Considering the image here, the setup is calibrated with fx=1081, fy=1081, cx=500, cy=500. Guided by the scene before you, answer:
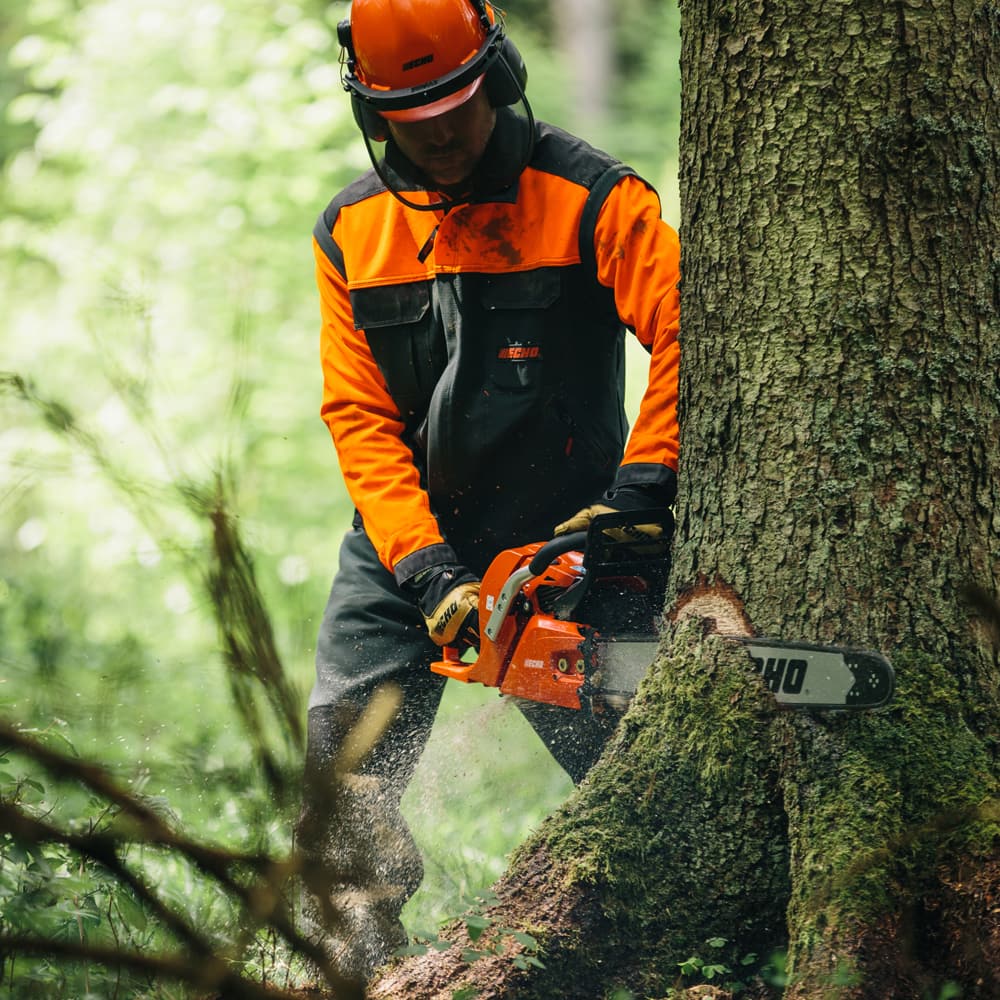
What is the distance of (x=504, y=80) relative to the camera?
2.50m

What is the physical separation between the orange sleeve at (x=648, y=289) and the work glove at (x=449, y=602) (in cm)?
53

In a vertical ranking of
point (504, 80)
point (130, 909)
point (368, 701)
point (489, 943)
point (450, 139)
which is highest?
point (504, 80)

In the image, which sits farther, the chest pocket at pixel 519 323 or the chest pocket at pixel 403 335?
the chest pocket at pixel 403 335

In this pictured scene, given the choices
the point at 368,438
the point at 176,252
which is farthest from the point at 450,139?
the point at 176,252

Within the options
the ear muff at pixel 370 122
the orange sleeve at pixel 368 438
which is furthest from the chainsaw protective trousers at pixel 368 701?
the ear muff at pixel 370 122

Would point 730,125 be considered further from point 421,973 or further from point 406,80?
point 421,973

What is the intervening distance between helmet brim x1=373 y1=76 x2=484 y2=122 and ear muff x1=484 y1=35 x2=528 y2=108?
0.04 metres

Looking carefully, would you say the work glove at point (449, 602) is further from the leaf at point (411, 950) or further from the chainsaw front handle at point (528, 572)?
the leaf at point (411, 950)

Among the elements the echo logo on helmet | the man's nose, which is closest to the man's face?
the man's nose

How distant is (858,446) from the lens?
6.20ft

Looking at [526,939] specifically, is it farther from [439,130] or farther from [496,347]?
[439,130]

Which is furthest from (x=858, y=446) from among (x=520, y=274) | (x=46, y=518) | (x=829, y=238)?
(x=46, y=518)

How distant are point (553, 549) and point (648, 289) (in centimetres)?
64

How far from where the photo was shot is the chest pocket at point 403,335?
2.76 m
